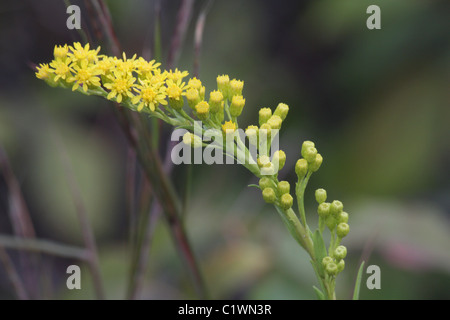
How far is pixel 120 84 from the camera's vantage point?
0.94m

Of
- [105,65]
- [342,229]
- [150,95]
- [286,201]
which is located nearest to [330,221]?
[342,229]

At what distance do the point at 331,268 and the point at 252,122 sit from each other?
1.70 m

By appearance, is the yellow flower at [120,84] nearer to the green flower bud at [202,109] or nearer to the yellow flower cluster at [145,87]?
the yellow flower cluster at [145,87]

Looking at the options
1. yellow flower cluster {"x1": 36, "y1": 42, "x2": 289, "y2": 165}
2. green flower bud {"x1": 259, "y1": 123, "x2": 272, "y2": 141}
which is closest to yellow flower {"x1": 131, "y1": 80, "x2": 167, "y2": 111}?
yellow flower cluster {"x1": 36, "y1": 42, "x2": 289, "y2": 165}

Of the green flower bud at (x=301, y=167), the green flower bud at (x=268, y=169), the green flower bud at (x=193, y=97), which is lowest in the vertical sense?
the green flower bud at (x=268, y=169)

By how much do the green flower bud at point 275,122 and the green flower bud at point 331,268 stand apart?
0.97ft

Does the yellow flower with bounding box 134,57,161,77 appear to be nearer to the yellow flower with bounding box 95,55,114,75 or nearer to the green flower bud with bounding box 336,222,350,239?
the yellow flower with bounding box 95,55,114,75

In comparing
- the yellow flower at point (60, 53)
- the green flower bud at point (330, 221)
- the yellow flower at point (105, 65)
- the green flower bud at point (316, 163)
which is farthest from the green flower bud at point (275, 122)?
the yellow flower at point (60, 53)

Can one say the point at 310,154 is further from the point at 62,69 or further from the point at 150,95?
the point at 62,69

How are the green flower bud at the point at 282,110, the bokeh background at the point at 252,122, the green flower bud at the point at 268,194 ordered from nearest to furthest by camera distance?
the green flower bud at the point at 268,194, the green flower bud at the point at 282,110, the bokeh background at the point at 252,122

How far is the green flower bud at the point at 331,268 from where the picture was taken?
0.90m

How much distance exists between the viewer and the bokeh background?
7.30 ft
